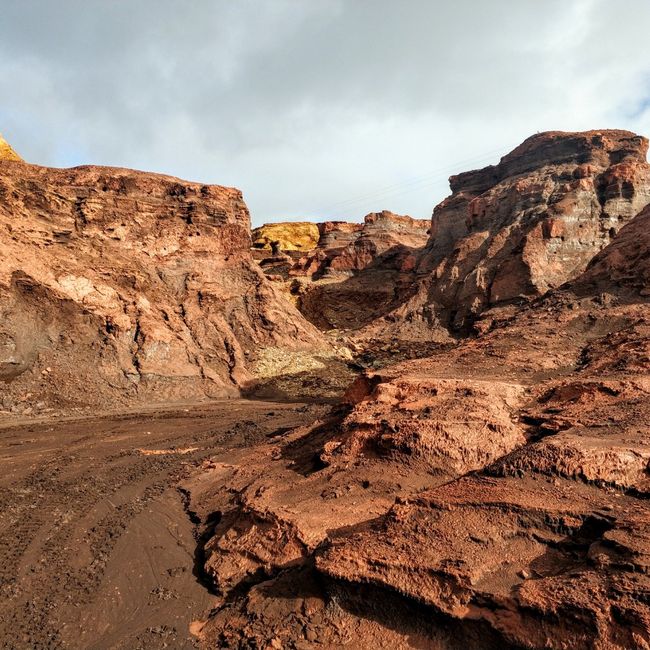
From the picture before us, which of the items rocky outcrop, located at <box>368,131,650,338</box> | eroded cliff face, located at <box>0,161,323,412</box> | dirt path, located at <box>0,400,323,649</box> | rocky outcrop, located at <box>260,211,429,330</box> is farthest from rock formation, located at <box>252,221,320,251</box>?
dirt path, located at <box>0,400,323,649</box>

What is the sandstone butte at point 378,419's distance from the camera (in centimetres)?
465

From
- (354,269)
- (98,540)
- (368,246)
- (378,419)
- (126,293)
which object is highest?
(368,246)

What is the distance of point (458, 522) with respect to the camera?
5.39 m

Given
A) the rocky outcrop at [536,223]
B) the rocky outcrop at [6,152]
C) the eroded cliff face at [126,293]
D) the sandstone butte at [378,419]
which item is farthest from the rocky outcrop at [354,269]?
the rocky outcrop at [6,152]

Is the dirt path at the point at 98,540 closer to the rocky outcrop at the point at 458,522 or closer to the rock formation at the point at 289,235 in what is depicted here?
the rocky outcrop at the point at 458,522

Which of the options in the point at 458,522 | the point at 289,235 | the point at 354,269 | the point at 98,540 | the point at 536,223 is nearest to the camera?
the point at 458,522

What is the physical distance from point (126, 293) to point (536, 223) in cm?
3033

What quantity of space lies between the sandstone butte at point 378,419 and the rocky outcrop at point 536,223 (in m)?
0.31

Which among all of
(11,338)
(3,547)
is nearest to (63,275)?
(11,338)

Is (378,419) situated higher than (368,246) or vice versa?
(368,246)

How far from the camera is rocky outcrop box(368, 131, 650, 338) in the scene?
1358 inches

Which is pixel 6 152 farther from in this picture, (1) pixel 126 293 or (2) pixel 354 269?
(2) pixel 354 269

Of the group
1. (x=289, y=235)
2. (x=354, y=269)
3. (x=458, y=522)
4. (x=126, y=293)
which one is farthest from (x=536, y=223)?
(x=289, y=235)

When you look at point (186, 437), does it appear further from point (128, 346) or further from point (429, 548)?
point (429, 548)
